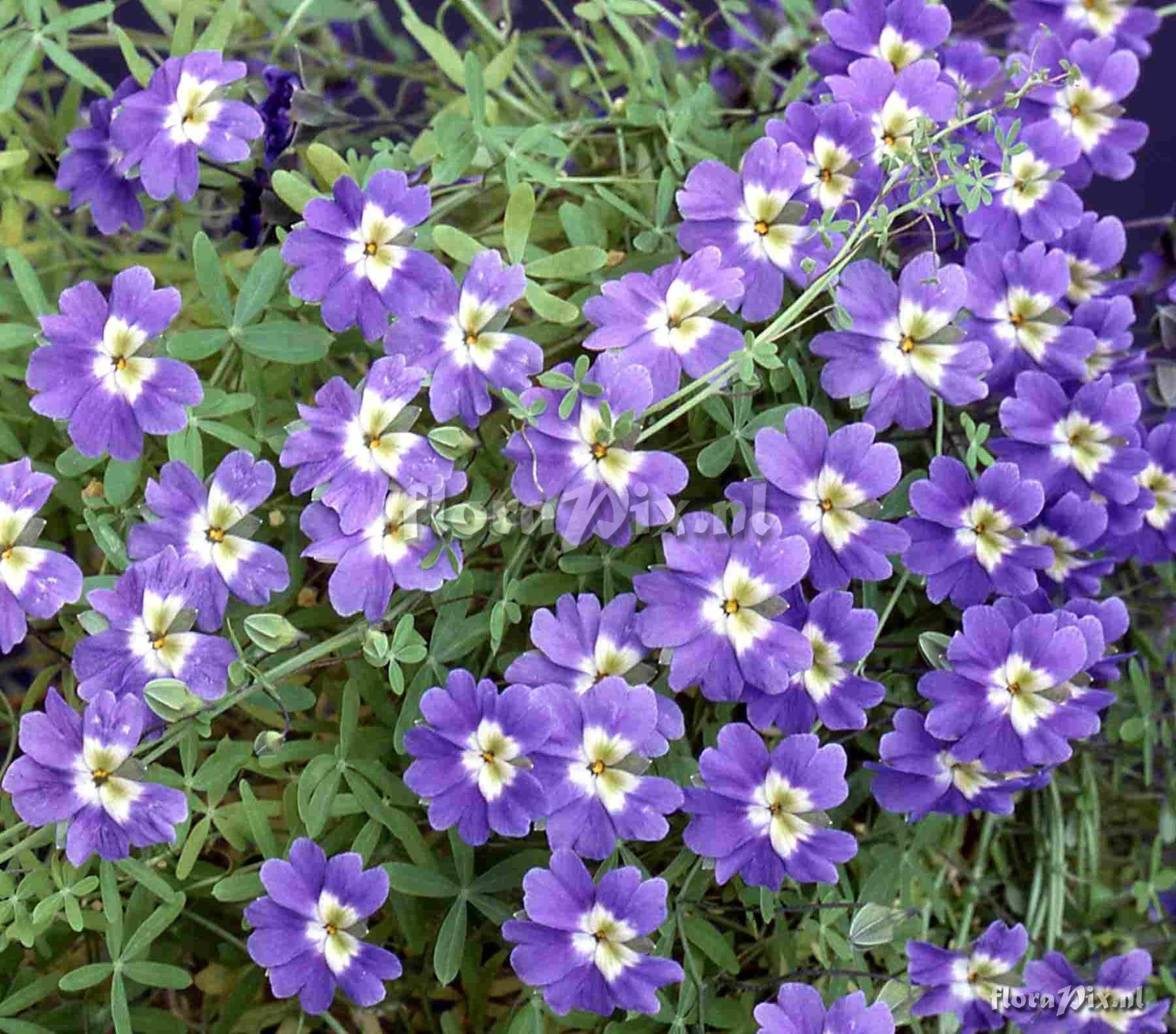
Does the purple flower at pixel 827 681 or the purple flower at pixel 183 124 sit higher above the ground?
the purple flower at pixel 183 124

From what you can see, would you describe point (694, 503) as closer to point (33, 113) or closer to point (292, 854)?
point (292, 854)

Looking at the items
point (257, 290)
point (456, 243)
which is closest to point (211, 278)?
point (257, 290)

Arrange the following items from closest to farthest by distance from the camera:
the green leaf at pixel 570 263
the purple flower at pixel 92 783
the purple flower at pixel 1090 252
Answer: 1. the purple flower at pixel 92 783
2. the green leaf at pixel 570 263
3. the purple flower at pixel 1090 252

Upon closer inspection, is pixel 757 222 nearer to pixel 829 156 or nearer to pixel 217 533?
pixel 829 156


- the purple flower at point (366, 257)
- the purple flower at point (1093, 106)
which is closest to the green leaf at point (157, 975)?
the purple flower at point (366, 257)

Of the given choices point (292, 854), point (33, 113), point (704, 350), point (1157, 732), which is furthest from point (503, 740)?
point (33, 113)

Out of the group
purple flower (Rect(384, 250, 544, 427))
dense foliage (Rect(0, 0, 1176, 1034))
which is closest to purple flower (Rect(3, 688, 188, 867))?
dense foliage (Rect(0, 0, 1176, 1034))

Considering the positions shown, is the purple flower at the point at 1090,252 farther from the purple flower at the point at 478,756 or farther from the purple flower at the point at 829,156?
the purple flower at the point at 478,756
